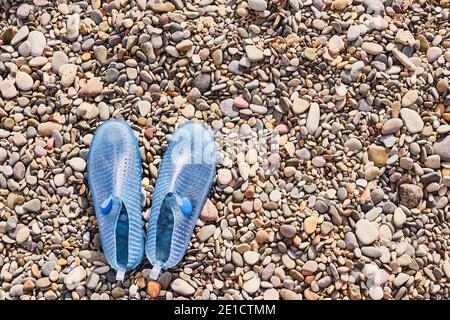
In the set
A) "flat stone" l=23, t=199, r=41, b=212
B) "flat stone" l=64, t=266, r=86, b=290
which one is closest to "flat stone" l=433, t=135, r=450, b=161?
"flat stone" l=64, t=266, r=86, b=290

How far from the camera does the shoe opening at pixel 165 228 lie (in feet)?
7.25

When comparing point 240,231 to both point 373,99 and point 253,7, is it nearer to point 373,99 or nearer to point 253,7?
point 373,99

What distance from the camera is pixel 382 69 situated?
2289 mm

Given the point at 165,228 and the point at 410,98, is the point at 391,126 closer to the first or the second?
the point at 410,98

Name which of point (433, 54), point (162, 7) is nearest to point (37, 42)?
point (162, 7)

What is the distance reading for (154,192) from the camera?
2.26 m

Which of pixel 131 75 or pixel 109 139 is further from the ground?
pixel 131 75

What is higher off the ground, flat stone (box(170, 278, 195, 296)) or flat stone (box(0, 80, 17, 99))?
flat stone (box(0, 80, 17, 99))

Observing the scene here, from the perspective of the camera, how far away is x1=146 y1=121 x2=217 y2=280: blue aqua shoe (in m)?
2.20

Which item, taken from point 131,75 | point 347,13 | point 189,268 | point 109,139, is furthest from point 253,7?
point 189,268

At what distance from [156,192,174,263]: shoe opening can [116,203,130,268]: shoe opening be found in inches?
4.2

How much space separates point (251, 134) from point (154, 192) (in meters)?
0.39

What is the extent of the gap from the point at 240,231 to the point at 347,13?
0.87 meters

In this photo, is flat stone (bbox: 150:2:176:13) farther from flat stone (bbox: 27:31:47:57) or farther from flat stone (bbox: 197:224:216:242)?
flat stone (bbox: 197:224:216:242)
